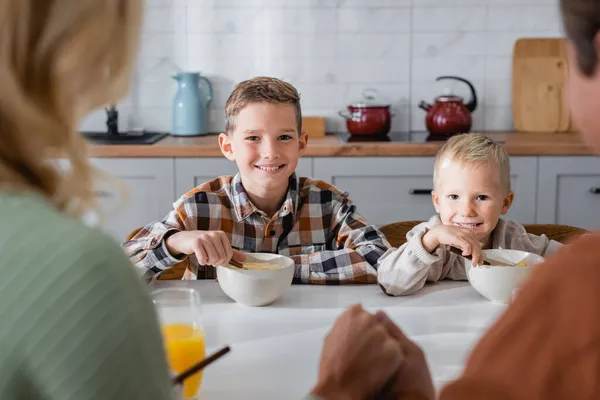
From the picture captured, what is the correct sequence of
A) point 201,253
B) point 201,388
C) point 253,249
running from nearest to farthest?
point 201,388 → point 201,253 → point 253,249

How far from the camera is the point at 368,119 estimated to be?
11.2 feet

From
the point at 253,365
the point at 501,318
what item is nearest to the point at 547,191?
the point at 253,365

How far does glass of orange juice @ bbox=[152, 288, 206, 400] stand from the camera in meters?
1.08

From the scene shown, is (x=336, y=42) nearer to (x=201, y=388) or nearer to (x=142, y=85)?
(x=142, y=85)

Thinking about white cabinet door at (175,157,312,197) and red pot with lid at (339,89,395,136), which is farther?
red pot with lid at (339,89,395,136)

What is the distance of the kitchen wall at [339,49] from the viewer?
142 inches

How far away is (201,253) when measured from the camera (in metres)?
1.54

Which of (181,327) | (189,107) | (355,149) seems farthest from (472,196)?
(189,107)

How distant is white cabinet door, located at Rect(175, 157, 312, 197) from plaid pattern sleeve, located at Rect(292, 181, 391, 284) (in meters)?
1.03

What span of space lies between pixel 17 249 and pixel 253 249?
1418mm

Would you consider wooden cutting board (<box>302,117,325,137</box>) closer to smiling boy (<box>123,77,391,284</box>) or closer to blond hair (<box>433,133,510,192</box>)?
smiling boy (<box>123,77,391,284</box>)

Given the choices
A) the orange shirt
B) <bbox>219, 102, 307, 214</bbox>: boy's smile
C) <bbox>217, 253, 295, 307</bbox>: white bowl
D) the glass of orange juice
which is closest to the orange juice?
the glass of orange juice

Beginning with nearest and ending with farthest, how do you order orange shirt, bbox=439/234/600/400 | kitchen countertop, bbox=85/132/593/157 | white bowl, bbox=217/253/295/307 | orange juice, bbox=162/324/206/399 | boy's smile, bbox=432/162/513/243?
orange shirt, bbox=439/234/600/400, orange juice, bbox=162/324/206/399, white bowl, bbox=217/253/295/307, boy's smile, bbox=432/162/513/243, kitchen countertop, bbox=85/132/593/157

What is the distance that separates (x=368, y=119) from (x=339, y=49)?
452 millimetres
